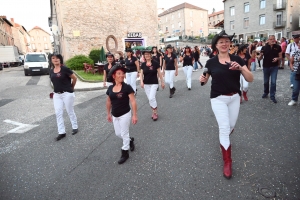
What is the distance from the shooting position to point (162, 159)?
3.61 meters

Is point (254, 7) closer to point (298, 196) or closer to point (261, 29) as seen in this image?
point (261, 29)

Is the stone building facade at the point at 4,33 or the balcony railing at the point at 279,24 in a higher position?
the stone building facade at the point at 4,33

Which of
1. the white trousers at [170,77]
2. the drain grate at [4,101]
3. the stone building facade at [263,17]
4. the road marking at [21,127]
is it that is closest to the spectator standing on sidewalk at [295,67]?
the white trousers at [170,77]

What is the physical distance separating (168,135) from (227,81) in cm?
205

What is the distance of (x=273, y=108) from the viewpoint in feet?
19.3

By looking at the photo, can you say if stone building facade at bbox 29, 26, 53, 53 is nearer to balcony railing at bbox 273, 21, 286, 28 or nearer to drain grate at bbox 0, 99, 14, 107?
balcony railing at bbox 273, 21, 286, 28

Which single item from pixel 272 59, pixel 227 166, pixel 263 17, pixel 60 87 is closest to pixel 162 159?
pixel 227 166

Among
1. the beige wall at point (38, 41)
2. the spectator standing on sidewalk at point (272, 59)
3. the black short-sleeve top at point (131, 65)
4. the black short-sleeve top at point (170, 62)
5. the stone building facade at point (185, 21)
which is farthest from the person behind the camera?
the beige wall at point (38, 41)

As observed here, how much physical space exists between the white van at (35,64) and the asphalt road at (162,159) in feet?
41.0

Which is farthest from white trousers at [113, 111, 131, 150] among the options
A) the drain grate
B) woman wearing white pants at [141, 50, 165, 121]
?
the drain grate

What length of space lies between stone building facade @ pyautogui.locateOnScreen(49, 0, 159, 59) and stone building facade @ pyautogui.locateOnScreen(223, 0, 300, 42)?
2108cm

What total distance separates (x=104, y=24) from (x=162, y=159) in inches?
862

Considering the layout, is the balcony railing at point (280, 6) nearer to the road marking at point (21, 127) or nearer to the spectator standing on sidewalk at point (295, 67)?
the spectator standing on sidewalk at point (295, 67)

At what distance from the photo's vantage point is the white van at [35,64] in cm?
1709
